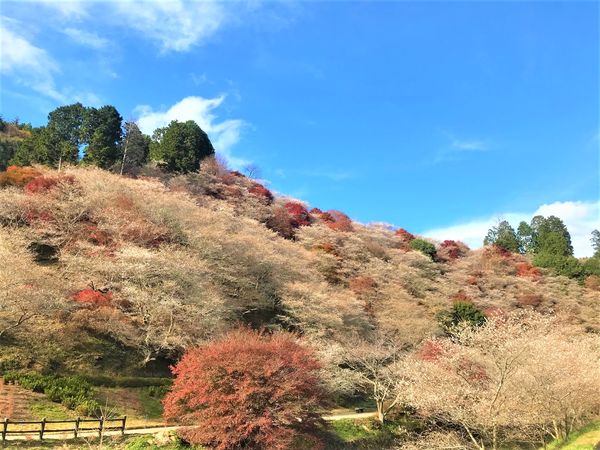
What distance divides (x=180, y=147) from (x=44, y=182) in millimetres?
19463

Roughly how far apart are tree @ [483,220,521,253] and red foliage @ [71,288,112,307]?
203 feet

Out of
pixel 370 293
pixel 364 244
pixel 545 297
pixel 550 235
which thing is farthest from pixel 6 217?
pixel 550 235

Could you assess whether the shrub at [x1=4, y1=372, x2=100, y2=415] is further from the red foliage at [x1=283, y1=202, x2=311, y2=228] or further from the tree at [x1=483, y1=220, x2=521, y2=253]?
the tree at [x1=483, y1=220, x2=521, y2=253]

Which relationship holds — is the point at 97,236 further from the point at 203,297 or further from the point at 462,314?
the point at 462,314

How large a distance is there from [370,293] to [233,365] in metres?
24.7

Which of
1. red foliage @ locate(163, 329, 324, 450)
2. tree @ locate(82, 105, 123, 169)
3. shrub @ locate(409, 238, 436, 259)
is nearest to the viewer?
red foliage @ locate(163, 329, 324, 450)

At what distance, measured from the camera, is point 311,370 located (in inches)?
691

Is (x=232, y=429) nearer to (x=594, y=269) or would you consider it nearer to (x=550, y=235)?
(x=594, y=269)

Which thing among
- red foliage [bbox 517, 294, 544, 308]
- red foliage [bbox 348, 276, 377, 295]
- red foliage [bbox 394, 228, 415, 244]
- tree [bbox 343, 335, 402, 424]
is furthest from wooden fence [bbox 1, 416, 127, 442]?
red foliage [bbox 394, 228, 415, 244]

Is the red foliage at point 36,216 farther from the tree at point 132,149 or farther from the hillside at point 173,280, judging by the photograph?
the tree at point 132,149

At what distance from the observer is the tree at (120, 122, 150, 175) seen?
46.3 meters

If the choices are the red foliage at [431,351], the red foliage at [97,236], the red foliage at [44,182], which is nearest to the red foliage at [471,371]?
the red foliage at [431,351]

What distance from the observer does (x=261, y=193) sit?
193 ft

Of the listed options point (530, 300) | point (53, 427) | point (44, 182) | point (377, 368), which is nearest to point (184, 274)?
point (53, 427)
